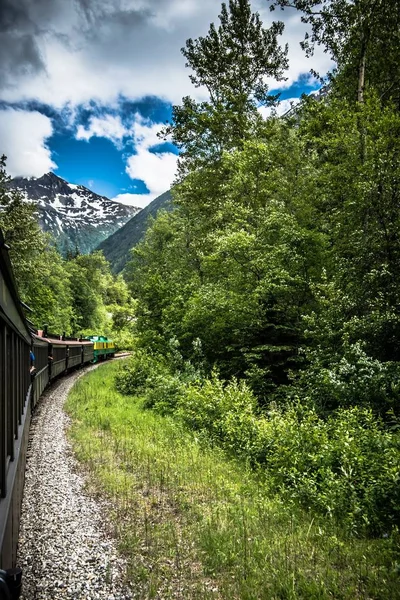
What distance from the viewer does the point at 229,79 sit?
21.3 meters

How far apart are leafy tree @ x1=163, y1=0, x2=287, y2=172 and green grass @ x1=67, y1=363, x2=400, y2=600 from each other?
57.5 feet

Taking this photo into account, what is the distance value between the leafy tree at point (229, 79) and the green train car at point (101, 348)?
875 inches

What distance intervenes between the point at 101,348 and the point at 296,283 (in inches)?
1176

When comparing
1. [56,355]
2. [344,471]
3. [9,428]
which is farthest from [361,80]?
[56,355]

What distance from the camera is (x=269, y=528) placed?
504 centimetres

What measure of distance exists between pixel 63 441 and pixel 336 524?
7.06 metres

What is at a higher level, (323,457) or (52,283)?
(52,283)

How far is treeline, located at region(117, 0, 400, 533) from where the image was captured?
22.3 feet

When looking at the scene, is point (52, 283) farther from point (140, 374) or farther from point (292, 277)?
point (292, 277)

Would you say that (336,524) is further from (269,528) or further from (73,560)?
(73,560)

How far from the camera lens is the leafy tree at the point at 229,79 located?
65.8ft

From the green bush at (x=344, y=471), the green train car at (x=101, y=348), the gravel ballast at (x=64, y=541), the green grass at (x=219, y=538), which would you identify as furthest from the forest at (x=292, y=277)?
the green train car at (x=101, y=348)

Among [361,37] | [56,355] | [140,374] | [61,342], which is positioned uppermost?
[361,37]

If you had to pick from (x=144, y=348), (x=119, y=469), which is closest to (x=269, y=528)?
(x=119, y=469)
